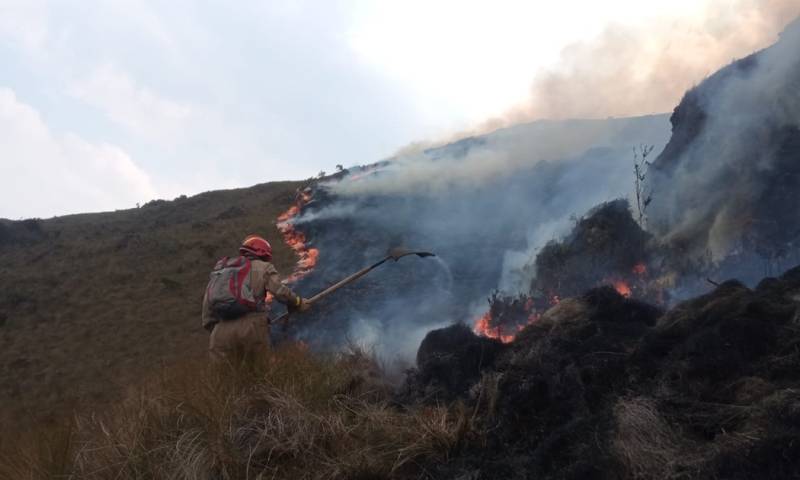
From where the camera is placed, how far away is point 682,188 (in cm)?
1371

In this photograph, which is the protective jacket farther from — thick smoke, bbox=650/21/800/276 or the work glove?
thick smoke, bbox=650/21/800/276

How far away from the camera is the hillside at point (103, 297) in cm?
1412

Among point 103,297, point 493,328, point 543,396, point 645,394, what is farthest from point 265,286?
point 103,297

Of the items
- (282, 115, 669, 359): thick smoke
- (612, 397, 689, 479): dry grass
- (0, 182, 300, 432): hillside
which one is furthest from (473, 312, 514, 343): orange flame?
(612, 397, 689, 479): dry grass

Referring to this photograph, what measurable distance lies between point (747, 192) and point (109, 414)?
418 inches

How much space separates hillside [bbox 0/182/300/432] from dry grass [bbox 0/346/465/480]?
2.40m

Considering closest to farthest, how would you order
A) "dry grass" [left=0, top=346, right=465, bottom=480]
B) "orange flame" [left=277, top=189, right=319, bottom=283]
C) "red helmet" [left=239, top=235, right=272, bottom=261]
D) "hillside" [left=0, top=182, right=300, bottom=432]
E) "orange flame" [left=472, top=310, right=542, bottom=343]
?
"dry grass" [left=0, top=346, right=465, bottom=480], "red helmet" [left=239, top=235, right=272, bottom=261], "orange flame" [left=472, top=310, right=542, bottom=343], "hillside" [left=0, top=182, right=300, bottom=432], "orange flame" [left=277, top=189, right=319, bottom=283]

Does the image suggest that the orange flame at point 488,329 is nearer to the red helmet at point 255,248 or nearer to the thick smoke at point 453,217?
the thick smoke at point 453,217

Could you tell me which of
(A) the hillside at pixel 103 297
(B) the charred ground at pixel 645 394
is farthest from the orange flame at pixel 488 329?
(A) the hillside at pixel 103 297

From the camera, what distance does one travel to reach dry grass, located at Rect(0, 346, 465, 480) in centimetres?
426

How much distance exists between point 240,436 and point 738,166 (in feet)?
35.5

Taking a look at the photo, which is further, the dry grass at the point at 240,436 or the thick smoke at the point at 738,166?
the thick smoke at the point at 738,166

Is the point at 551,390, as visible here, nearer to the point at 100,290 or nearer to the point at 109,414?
the point at 109,414

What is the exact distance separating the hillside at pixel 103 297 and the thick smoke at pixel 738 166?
8.53m
